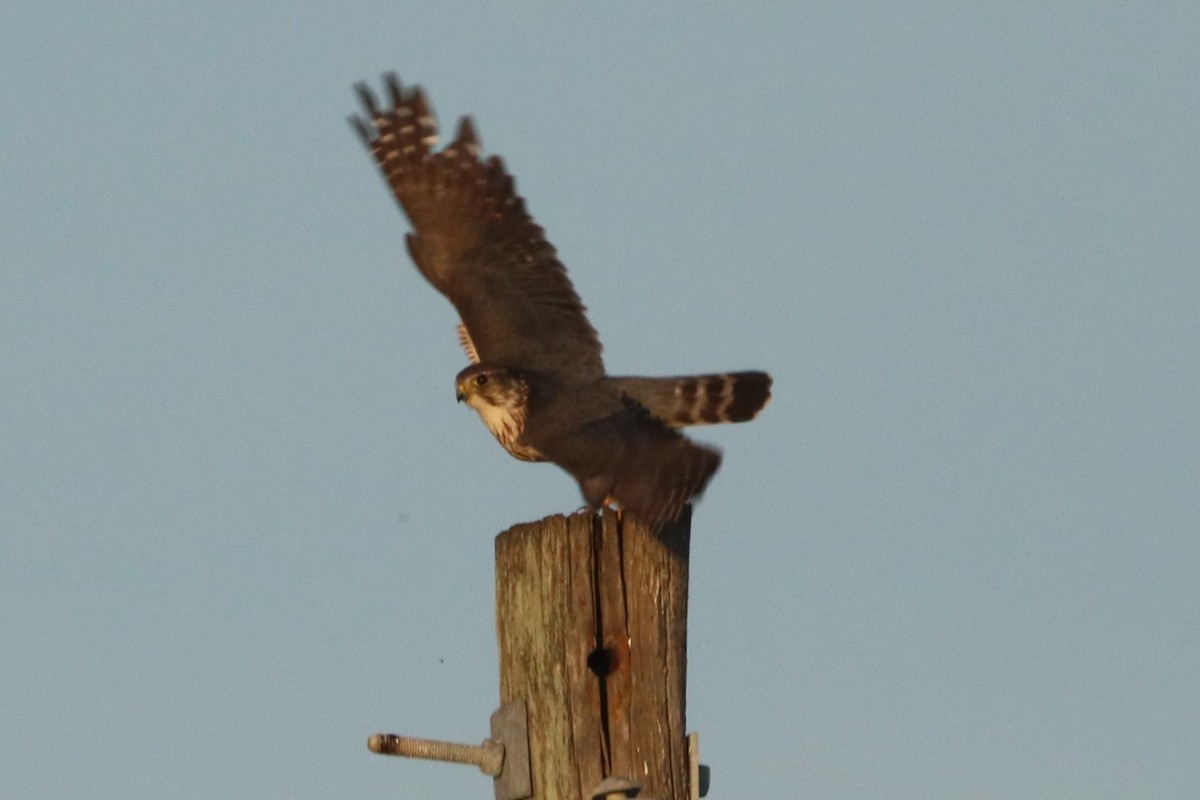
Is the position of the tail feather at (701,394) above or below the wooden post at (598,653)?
above

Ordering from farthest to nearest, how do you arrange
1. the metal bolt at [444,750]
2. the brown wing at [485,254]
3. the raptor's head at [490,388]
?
the brown wing at [485,254]
the raptor's head at [490,388]
the metal bolt at [444,750]

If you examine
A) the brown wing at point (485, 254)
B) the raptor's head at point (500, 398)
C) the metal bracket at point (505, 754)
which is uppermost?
the brown wing at point (485, 254)

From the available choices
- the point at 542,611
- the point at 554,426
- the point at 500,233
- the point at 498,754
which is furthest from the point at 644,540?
the point at 500,233

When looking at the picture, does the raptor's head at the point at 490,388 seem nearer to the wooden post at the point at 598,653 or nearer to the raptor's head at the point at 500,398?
the raptor's head at the point at 500,398

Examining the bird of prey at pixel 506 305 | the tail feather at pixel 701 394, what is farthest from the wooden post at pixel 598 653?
the tail feather at pixel 701 394

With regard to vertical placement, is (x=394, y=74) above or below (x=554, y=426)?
above

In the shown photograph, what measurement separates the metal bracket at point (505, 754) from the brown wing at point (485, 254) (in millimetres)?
2952

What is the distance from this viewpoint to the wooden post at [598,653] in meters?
4.98

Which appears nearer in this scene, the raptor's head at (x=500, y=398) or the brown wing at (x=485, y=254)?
the raptor's head at (x=500, y=398)

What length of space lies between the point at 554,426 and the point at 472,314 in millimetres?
1201

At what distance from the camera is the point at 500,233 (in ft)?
26.9

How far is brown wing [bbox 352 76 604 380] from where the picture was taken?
26.5 feet

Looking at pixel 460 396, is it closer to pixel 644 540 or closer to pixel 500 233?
pixel 500 233

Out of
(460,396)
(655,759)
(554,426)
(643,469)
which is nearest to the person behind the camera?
(655,759)
